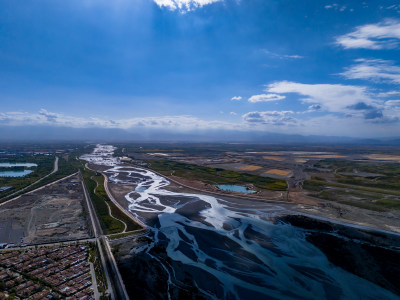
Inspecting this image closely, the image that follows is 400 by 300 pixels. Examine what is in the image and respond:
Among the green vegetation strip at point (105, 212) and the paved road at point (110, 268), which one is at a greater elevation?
the green vegetation strip at point (105, 212)

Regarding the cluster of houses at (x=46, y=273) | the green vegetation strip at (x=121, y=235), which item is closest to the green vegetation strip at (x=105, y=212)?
the green vegetation strip at (x=121, y=235)

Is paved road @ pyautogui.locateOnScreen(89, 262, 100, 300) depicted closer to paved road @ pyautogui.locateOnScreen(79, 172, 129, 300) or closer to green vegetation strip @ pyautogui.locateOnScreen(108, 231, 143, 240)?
paved road @ pyautogui.locateOnScreen(79, 172, 129, 300)

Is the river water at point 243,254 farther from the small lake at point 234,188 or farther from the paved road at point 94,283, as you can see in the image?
the small lake at point 234,188

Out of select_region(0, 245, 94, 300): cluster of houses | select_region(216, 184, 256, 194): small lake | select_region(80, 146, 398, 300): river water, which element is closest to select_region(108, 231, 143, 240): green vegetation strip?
select_region(80, 146, 398, 300): river water

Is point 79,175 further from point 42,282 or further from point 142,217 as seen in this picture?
point 42,282

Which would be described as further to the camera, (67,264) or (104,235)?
(104,235)

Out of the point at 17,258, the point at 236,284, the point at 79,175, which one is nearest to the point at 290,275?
the point at 236,284
